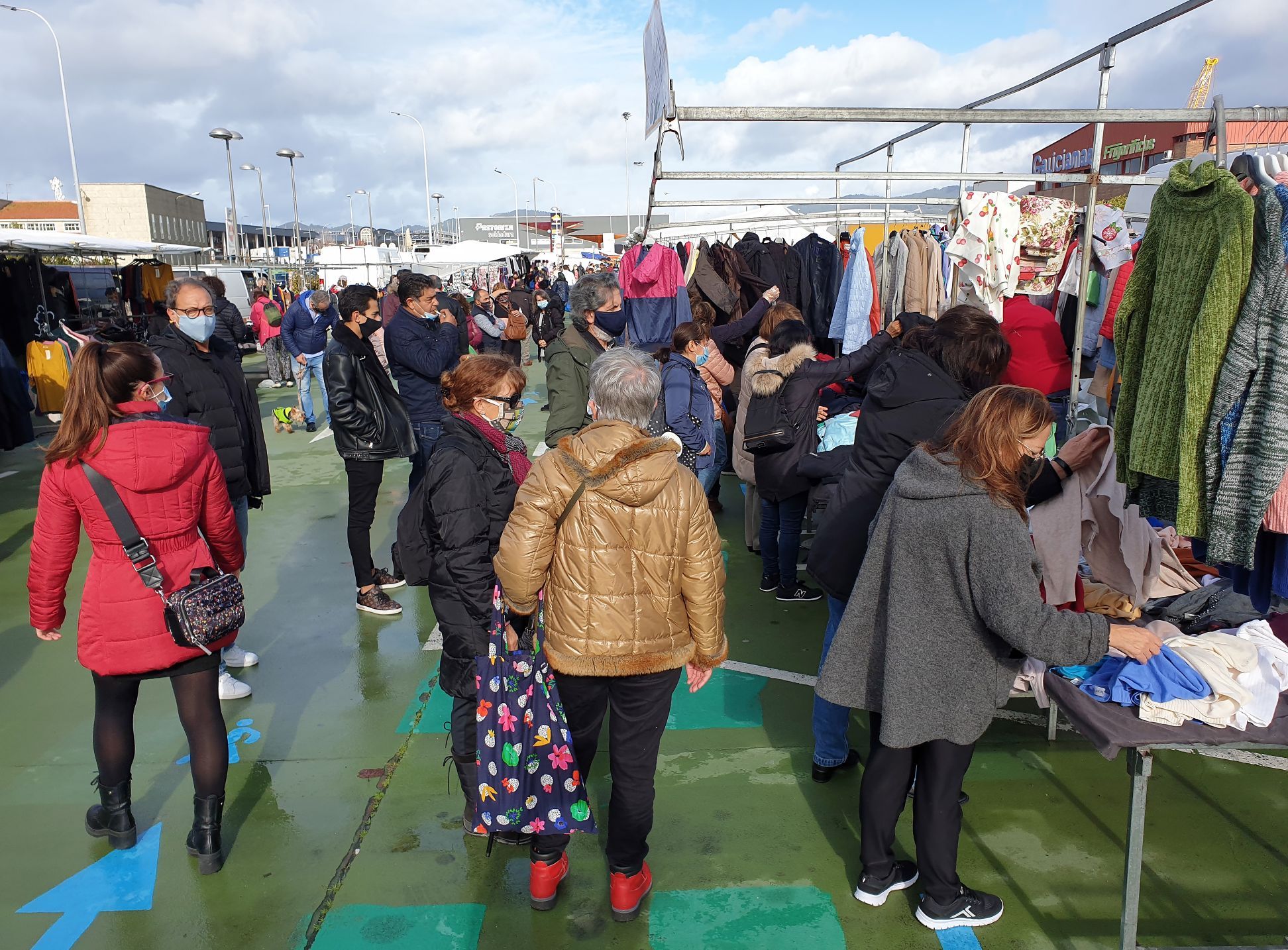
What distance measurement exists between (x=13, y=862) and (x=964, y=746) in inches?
132

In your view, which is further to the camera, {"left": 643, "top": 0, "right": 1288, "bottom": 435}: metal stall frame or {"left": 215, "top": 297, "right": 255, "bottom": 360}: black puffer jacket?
{"left": 215, "top": 297, "right": 255, "bottom": 360}: black puffer jacket

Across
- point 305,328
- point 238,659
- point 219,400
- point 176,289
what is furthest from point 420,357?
point 305,328

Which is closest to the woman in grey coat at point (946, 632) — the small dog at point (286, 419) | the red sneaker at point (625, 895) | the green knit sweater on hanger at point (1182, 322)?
the green knit sweater on hanger at point (1182, 322)

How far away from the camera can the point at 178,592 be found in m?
2.84

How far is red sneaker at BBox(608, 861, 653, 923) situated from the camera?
110 inches

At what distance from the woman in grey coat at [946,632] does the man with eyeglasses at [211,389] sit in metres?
2.84

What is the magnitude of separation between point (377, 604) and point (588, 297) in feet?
7.62

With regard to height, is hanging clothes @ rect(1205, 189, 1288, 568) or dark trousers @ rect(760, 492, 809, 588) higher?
hanging clothes @ rect(1205, 189, 1288, 568)

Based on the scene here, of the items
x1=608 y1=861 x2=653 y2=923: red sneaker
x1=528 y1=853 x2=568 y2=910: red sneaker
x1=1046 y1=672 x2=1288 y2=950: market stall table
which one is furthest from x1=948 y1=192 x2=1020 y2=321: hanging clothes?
x1=528 y1=853 x2=568 y2=910: red sneaker

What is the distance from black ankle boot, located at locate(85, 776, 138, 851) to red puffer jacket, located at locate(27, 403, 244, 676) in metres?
0.58

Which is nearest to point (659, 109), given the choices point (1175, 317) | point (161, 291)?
point (1175, 317)

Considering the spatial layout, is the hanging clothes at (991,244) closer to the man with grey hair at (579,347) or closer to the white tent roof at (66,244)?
the man with grey hair at (579,347)

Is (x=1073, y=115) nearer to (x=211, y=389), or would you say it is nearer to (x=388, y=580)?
(x=211, y=389)

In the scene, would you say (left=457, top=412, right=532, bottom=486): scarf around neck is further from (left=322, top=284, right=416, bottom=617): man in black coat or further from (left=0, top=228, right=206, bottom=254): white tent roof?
(left=0, top=228, right=206, bottom=254): white tent roof
